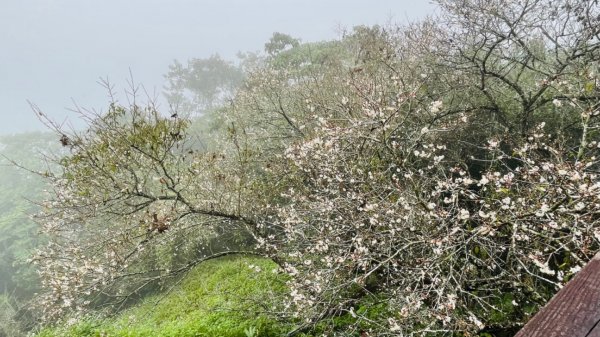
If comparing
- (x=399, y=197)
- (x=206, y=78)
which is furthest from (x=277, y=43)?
(x=206, y=78)

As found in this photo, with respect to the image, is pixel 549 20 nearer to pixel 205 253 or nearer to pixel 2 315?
pixel 205 253

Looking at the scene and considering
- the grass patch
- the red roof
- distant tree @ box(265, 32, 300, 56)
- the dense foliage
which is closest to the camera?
the red roof

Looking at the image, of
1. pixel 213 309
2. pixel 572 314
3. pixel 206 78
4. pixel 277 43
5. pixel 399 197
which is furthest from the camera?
pixel 206 78

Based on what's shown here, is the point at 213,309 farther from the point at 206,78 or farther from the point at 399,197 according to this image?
the point at 206,78

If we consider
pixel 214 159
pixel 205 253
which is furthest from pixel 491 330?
pixel 205 253

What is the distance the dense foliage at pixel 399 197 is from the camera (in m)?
4.09

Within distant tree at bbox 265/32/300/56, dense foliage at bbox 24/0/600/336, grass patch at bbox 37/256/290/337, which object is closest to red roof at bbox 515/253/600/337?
dense foliage at bbox 24/0/600/336

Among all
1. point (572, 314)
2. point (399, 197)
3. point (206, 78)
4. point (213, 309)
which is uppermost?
point (206, 78)

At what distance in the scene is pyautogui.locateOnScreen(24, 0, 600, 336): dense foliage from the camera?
4.09 meters

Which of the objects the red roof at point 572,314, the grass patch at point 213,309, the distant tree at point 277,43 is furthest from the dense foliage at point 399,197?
the distant tree at point 277,43

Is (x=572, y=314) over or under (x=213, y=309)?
under

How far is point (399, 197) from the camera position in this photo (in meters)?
5.67

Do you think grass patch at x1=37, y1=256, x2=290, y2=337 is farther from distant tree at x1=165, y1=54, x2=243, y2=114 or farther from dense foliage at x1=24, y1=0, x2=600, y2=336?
distant tree at x1=165, y1=54, x2=243, y2=114

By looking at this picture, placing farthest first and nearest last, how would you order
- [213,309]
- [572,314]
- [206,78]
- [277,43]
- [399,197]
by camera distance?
[206,78], [277,43], [213,309], [399,197], [572,314]
